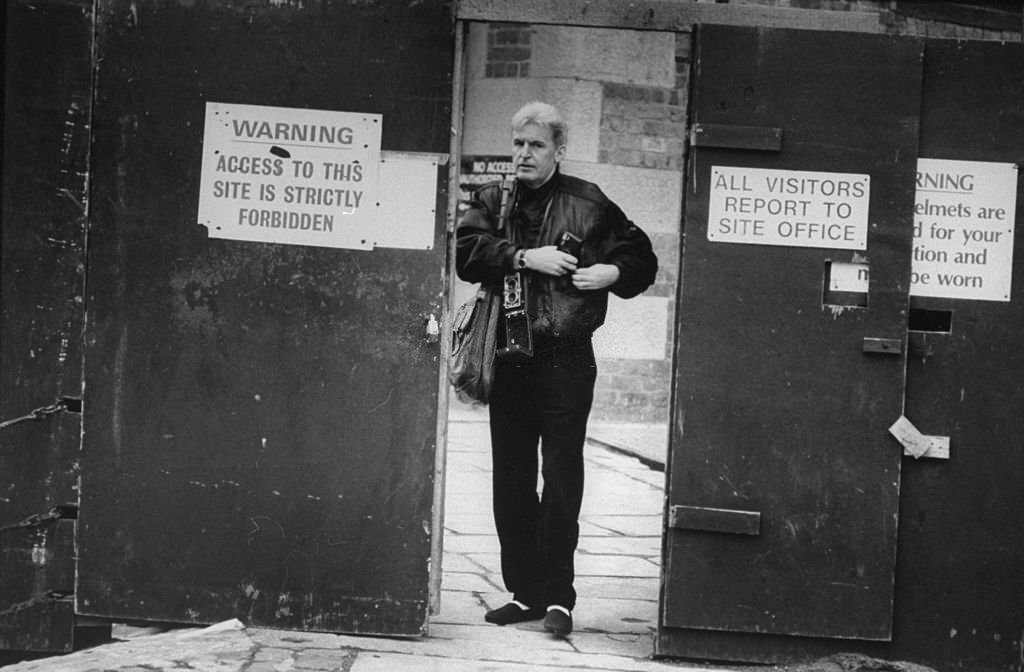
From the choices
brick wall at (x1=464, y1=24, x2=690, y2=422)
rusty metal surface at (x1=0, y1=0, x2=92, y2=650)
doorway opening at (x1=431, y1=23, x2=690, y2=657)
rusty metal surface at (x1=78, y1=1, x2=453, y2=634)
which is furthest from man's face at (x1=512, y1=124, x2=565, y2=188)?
brick wall at (x1=464, y1=24, x2=690, y2=422)

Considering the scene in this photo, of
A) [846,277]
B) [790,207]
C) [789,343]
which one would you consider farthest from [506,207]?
[846,277]

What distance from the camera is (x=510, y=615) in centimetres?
571

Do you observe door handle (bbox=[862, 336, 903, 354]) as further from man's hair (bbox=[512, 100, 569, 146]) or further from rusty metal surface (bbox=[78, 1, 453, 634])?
rusty metal surface (bbox=[78, 1, 453, 634])

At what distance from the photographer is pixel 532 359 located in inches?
217

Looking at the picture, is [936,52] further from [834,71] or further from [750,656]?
[750,656]

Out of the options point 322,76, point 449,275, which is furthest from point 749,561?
point 322,76

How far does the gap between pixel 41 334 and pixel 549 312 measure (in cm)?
197

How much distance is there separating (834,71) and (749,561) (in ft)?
6.17

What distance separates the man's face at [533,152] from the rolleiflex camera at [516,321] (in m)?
0.42

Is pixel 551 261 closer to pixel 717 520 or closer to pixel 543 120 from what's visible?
pixel 543 120

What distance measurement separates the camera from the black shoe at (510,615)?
18.7ft

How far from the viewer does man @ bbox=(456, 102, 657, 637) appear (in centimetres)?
545

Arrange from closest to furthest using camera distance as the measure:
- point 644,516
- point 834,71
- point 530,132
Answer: point 834,71
point 530,132
point 644,516

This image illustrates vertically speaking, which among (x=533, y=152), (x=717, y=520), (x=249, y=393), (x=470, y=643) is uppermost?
(x=533, y=152)
